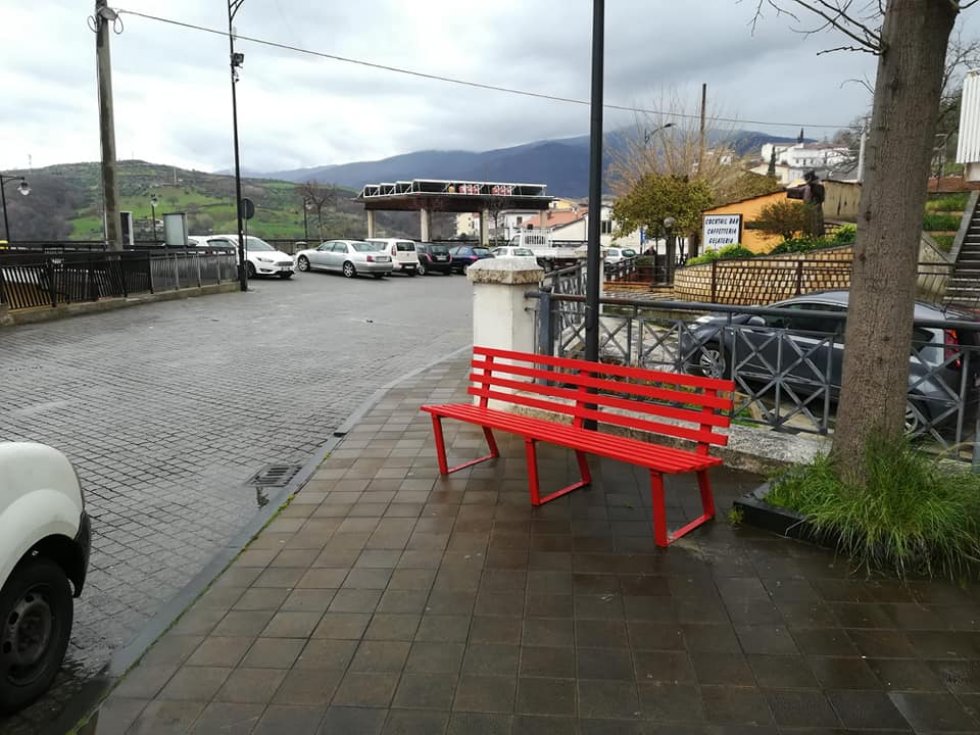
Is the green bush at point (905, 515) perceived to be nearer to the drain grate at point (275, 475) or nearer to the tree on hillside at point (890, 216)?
the tree on hillside at point (890, 216)

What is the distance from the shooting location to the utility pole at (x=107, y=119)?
18531 mm

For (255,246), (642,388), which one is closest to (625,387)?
(642,388)

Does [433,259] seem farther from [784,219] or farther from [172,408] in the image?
[172,408]

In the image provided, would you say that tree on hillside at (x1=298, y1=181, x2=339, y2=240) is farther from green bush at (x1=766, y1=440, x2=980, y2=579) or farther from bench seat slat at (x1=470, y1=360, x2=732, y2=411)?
green bush at (x1=766, y1=440, x2=980, y2=579)

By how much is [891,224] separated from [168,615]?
428 cm

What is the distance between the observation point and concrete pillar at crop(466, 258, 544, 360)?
6.89m

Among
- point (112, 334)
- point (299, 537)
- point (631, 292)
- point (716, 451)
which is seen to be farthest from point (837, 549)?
point (631, 292)

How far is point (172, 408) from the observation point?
8.20 meters

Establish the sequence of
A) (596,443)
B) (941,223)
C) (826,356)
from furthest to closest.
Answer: (941,223)
(826,356)
(596,443)

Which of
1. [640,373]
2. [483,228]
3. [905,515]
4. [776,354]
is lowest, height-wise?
[905,515]

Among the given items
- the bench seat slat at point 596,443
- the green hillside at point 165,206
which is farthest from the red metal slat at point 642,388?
the green hillside at point 165,206

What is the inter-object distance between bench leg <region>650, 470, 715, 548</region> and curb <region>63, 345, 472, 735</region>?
2.47 m

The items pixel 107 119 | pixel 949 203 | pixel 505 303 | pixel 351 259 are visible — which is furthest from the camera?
pixel 351 259

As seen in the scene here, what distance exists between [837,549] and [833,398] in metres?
3.72
